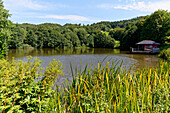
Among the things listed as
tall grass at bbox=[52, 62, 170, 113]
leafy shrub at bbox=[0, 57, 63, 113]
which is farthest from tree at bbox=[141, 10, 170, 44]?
leafy shrub at bbox=[0, 57, 63, 113]

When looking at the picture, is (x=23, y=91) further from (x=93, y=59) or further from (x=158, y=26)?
(x=158, y=26)

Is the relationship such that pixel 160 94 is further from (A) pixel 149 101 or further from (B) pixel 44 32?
(B) pixel 44 32

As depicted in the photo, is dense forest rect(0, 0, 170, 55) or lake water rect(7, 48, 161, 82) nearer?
lake water rect(7, 48, 161, 82)

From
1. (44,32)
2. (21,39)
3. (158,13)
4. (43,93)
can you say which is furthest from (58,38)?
(43,93)

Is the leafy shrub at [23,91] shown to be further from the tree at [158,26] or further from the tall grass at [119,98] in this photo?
the tree at [158,26]

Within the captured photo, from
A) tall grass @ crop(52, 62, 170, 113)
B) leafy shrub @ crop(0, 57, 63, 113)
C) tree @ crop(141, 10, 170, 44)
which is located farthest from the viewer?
tree @ crop(141, 10, 170, 44)

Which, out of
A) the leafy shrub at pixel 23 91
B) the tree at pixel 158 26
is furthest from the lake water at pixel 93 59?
the tree at pixel 158 26

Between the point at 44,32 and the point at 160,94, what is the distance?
260ft

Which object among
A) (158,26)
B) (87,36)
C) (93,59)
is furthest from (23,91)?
(87,36)

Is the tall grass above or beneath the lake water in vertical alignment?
above

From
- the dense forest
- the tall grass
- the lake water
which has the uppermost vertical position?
the dense forest

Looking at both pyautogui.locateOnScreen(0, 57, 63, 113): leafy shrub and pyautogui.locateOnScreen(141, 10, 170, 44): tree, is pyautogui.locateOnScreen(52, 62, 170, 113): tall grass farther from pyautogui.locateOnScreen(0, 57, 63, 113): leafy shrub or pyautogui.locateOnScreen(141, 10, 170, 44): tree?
pyautogui.locateOnScreen(141, 10, 170, 44): tree

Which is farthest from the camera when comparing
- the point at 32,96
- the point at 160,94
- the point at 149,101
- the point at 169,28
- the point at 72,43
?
the point at 72,43

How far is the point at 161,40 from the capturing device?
126 feet
